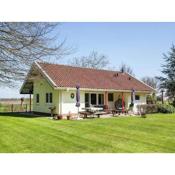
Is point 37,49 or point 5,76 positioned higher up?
point 37,49

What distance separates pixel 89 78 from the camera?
31328 mm

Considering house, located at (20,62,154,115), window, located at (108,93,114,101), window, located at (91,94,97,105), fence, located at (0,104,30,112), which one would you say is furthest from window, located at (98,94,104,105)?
fence, located at (0,104,30,112)

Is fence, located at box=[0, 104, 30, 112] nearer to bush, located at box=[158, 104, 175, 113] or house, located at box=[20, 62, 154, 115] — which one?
house, located at box=[20, 62, 154, 115]

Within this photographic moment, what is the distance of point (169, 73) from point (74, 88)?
2270 centimetres

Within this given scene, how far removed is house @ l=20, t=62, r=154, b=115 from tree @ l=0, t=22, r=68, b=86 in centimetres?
1161

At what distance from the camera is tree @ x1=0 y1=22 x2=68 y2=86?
37.4ft

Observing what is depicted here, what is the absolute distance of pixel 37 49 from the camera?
472 inches

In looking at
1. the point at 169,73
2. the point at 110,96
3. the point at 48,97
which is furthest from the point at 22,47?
the point at 169,73

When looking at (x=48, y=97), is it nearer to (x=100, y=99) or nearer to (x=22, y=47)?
(x=100, y=99)
